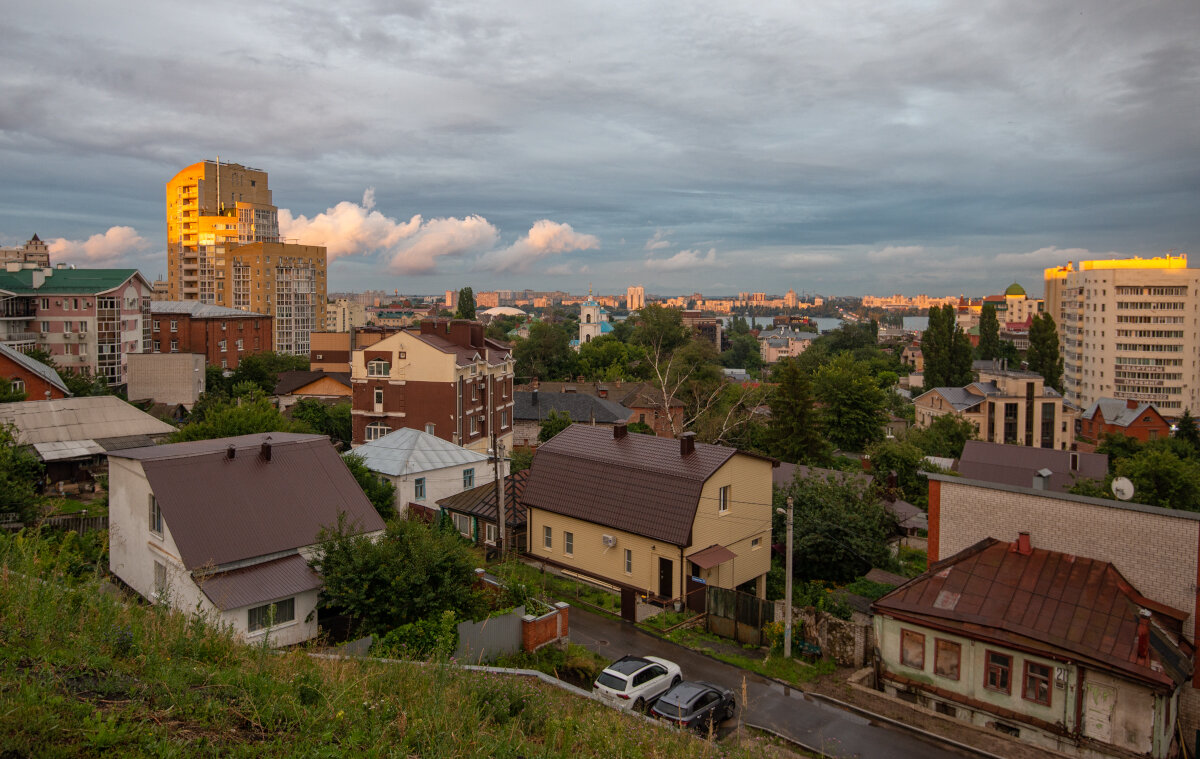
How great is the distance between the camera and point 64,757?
5.09 metres

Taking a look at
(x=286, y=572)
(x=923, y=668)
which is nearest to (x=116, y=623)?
(x=286, y=572)

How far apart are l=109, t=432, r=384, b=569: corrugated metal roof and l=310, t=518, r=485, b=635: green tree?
933 mm

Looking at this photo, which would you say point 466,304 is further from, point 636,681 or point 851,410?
point 636,681

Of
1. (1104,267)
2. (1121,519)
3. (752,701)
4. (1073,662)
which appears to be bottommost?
(752,701)

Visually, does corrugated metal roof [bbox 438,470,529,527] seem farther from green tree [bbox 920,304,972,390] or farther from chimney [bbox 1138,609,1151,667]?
green tree [bbox 920,304,972,390]

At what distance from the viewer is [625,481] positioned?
21219 mm

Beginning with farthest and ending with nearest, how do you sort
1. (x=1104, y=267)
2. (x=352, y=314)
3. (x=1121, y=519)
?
(x=352, y=314) → (x=1104, y=267) → (x=1121, y=519)

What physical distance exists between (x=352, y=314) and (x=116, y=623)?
143796 mm

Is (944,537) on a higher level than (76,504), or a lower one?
higher

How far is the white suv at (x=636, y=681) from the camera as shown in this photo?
13.1 meters

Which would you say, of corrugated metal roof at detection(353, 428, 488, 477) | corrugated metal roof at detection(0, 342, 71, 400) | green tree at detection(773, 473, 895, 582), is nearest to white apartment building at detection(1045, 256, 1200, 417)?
green tree at detection(773, 473, 895, 582)

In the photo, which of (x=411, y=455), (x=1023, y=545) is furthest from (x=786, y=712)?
(x=411, y=455)

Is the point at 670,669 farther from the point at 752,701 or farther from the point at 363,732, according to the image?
the point at 363,732

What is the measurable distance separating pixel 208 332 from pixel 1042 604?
71891 millimetres
